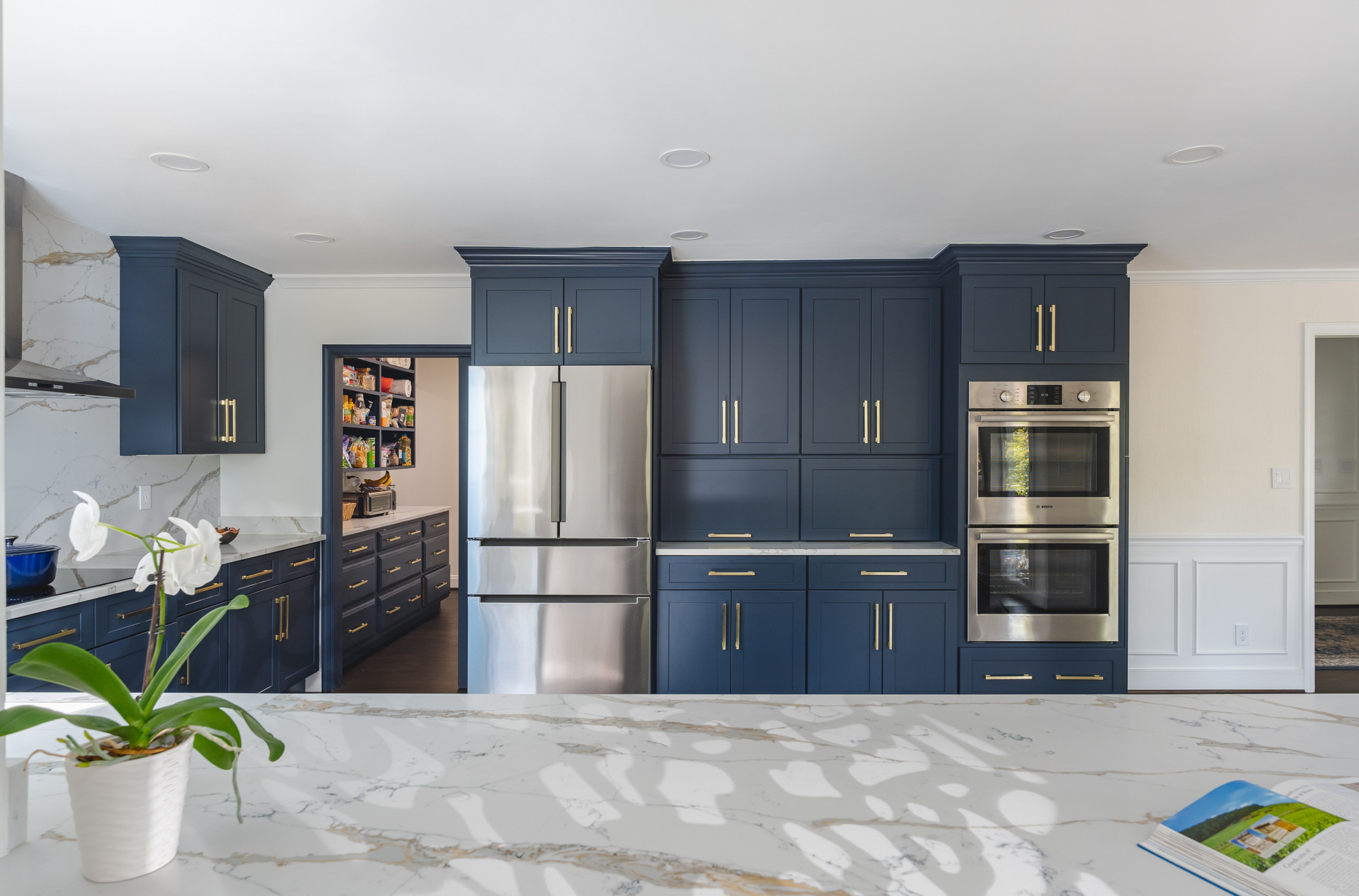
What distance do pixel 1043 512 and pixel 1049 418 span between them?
1.46 ft

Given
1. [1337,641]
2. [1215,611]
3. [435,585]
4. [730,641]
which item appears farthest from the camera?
[435,585]

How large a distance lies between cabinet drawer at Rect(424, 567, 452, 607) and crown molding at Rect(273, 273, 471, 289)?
8.01ft

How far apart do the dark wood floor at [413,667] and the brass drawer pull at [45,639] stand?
135cm

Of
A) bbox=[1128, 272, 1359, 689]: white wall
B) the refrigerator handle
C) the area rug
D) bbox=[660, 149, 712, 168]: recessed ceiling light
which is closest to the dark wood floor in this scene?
the refrigerator handle

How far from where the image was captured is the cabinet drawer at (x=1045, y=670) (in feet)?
11.5

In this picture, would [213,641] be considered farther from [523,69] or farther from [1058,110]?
[1058,110]

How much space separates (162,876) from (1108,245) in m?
3.92

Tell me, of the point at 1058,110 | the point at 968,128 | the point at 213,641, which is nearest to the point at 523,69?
the point at 968,128

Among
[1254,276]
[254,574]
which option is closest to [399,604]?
[254,574]

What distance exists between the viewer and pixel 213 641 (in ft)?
10.5

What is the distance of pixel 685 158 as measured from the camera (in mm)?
2391

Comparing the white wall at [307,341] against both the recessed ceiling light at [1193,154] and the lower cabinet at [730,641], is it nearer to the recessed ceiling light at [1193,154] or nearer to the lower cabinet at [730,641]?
the lower cabinet at [730,641]

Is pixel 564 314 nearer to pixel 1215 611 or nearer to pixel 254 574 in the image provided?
pixel 254 574

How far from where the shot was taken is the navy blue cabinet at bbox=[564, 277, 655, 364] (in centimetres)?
353
